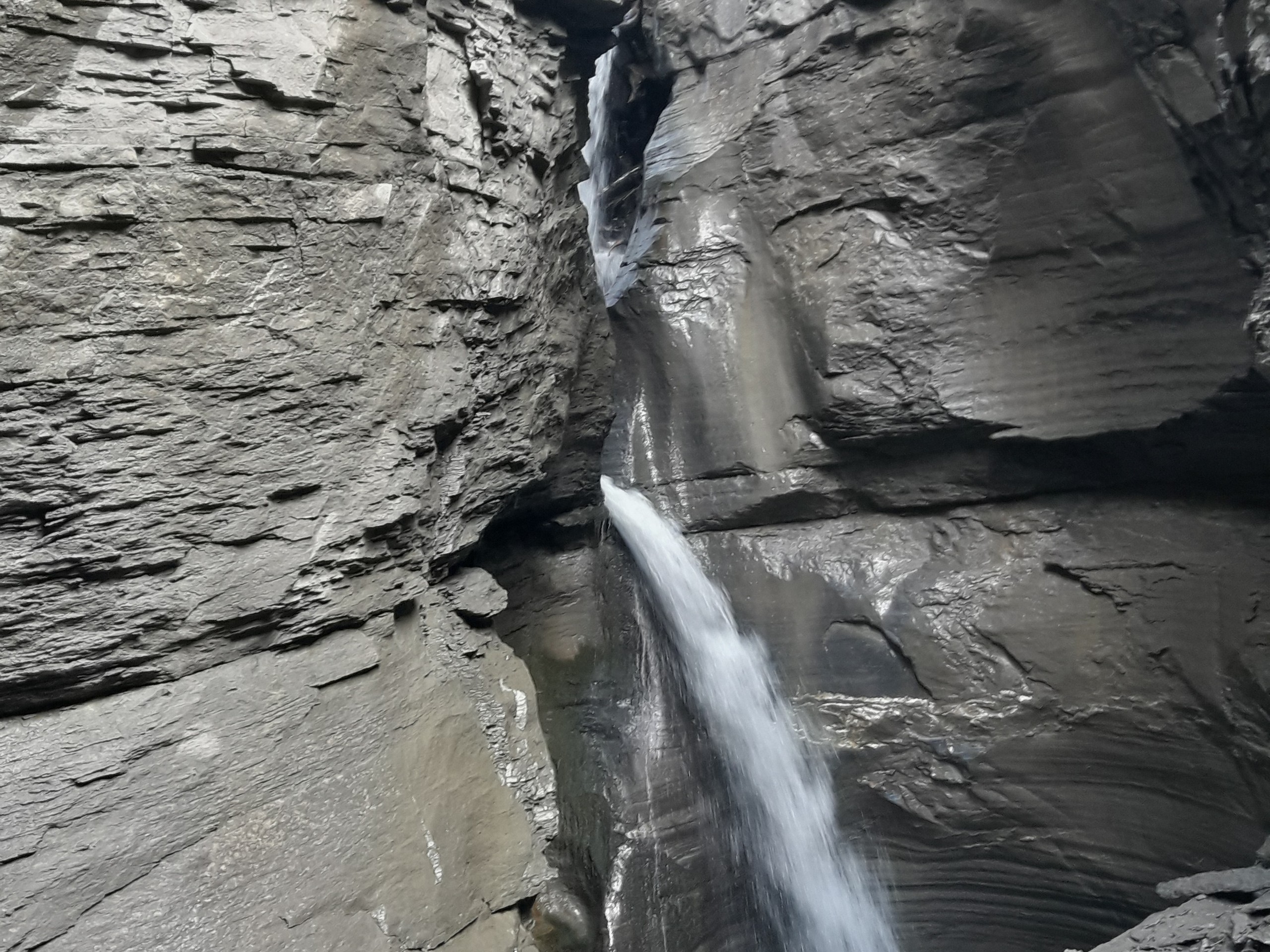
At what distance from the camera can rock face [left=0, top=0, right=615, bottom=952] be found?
89.8 inches

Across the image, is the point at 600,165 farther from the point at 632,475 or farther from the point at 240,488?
the point at 240,488

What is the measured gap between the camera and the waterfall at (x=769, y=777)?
4.71 m

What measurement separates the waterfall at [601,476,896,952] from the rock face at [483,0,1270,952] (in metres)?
0.16

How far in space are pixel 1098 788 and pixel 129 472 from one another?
486cm

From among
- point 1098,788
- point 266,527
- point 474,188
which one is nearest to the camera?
point 266,527

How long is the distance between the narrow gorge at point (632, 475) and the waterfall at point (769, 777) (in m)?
0.04

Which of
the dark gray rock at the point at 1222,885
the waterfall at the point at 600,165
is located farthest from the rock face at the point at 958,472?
the waterfall at the point at 600,165

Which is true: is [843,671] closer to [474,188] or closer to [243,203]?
[474,188]

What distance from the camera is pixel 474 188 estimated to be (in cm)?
362

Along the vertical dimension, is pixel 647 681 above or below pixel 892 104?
below

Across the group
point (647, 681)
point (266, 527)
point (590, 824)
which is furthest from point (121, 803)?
point (647, 681)

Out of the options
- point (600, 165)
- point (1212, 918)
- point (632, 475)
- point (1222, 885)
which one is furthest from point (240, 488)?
point (600, 165)

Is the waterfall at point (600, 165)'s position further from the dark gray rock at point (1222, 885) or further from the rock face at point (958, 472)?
the dark gray rock at point (1222, 885)

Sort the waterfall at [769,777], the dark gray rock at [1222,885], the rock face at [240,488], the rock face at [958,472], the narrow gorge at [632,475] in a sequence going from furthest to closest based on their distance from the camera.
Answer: the waterfall at [769,777]
the rock face at [958,472]
the dark gray rock at [1222,885]
the narrow gorge at [632,475]
the rock face at [240,488]
